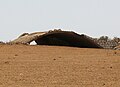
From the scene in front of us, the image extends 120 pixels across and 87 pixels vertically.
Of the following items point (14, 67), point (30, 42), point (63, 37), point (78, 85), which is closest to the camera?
point (78, 85)

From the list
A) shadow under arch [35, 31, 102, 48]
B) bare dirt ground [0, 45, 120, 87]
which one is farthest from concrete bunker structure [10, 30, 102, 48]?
bare dirt ground [0, 45, 120, 87]

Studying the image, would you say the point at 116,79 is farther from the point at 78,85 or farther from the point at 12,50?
the point at 12,50

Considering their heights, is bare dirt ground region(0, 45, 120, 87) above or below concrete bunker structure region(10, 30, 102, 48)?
below

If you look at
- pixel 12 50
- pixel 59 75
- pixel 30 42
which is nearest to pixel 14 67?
pixel 59 75

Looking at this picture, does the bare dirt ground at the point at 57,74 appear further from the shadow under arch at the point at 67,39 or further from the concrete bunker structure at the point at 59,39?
the shadow under arch at the point at 67,39

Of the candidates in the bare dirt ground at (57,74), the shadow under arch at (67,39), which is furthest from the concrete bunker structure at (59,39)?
the bare dirt ground at (57,74)

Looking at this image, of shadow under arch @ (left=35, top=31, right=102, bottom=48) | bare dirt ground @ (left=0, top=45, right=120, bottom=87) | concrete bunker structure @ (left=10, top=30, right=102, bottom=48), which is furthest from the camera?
shadow under arch @ (left=35, top=31, right=102, bottom=48)

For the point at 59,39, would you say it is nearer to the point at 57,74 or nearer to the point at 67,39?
the point at 67,39

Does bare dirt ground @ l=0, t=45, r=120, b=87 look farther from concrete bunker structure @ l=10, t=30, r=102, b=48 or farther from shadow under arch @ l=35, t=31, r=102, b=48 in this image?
shadow under arch @ l=35, t=31, r=102, b=48

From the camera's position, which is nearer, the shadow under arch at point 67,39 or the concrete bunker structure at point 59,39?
the concrete bunker structure at point 59,39

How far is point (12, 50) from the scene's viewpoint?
17984 mm

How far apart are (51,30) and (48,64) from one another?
33.7ft

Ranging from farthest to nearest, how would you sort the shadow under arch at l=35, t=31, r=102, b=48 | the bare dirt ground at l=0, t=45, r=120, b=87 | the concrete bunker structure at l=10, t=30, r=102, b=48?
the shadow under arch at l=35, t=31, r=102, b=48 → the concrete bunker structure at l=10, t=30, r=102, b=48 → the bare dirt ground at l=0, t=45, r=120, b=87

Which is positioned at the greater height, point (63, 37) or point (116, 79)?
point (63, 37)
